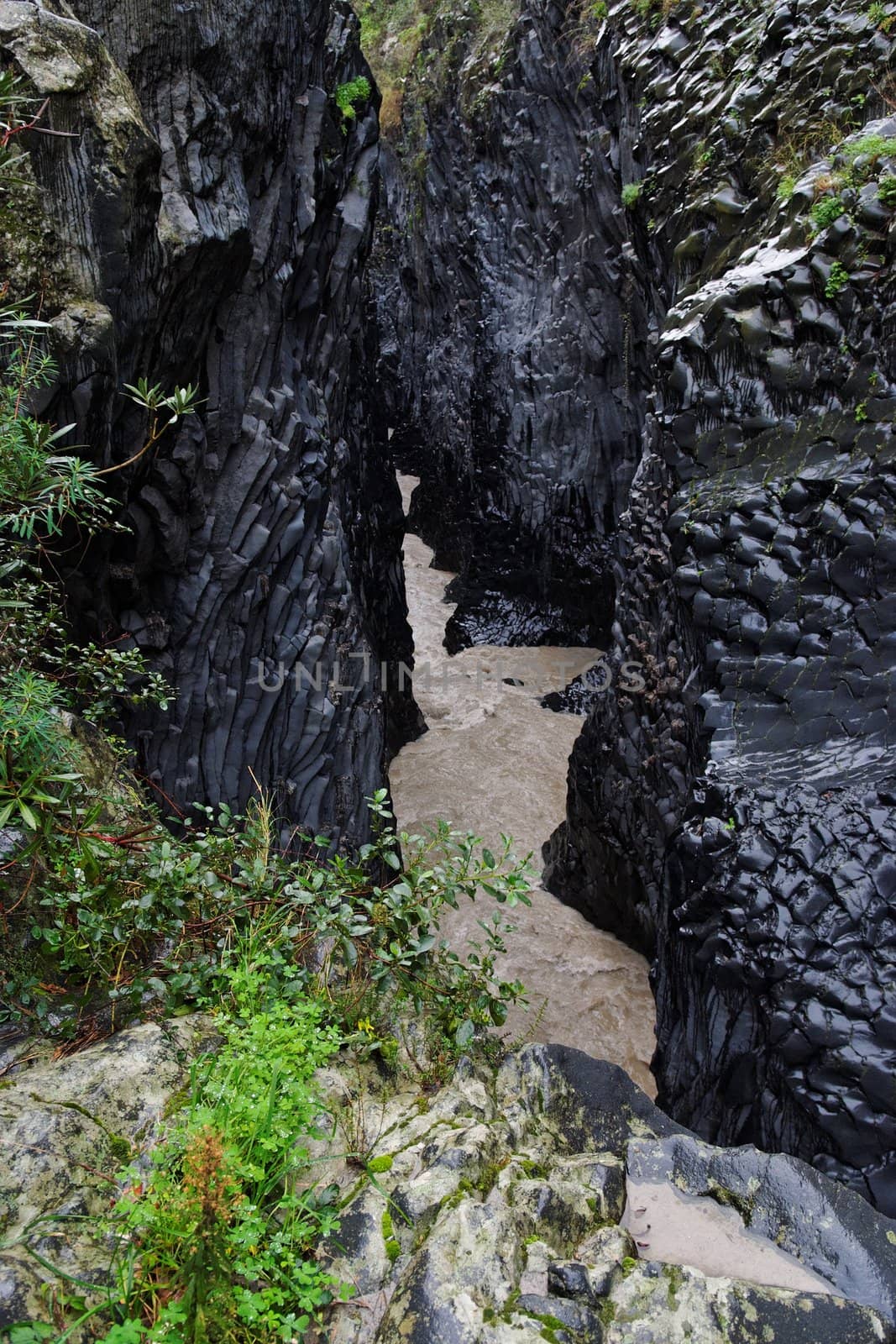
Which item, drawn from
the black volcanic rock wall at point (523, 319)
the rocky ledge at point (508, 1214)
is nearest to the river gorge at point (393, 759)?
the rocky ledge at point (508, 1214)

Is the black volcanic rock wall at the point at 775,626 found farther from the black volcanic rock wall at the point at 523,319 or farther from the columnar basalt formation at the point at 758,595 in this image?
the black volcanic rock wall at the point at 523,319

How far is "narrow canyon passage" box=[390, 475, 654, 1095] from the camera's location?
17.9 ft

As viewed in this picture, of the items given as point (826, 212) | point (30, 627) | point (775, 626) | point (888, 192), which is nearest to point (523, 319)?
point (826, 212)

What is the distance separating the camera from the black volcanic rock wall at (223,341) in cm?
343

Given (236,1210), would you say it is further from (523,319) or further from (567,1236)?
(523,319)

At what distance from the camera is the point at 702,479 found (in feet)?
16.0

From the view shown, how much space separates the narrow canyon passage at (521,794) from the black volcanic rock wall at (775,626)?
23.4 inches

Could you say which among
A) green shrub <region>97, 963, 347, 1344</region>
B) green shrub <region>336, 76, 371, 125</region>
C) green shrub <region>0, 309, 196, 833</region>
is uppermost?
green shrub <region>336, 76, 371, 125</region>

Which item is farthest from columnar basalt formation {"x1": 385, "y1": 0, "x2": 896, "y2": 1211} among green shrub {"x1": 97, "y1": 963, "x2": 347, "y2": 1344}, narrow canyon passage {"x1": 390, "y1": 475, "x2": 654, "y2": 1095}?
green shrub {"x1": 97, "y1": 963, "x2": 347, "y2": 1344}

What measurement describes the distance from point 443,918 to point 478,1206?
446 cm

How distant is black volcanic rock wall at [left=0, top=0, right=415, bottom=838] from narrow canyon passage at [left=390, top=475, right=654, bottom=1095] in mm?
1551

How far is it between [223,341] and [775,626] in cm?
343

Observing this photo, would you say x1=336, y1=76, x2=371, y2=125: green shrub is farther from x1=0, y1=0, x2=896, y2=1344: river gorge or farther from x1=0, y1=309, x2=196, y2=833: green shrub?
x1=0, y1=309, x2=196, y2=833: green shrub

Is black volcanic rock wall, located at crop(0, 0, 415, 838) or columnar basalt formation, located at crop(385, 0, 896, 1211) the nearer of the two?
black volcanic rock wall, located at crop(0, 0, 415, 838)
